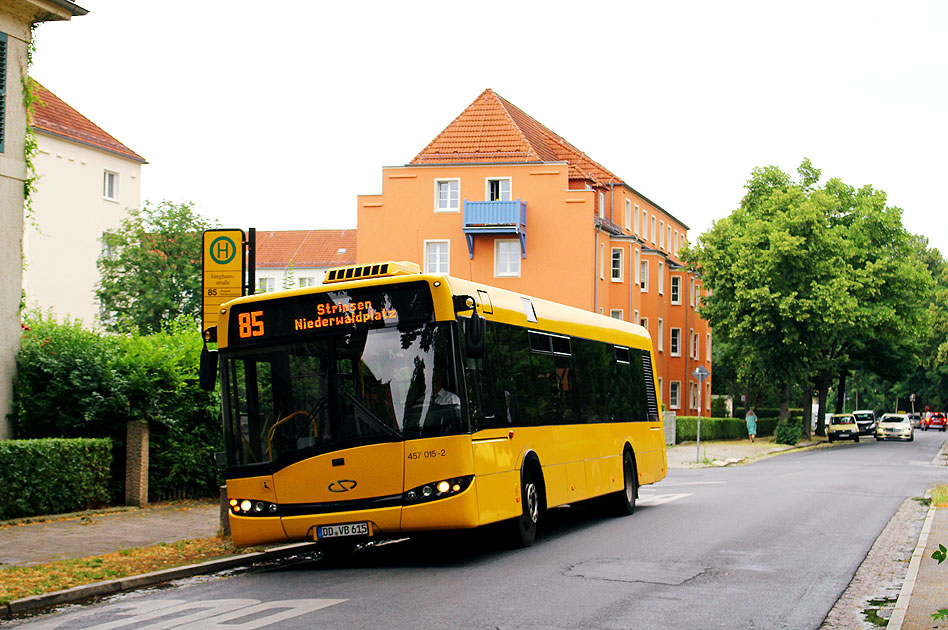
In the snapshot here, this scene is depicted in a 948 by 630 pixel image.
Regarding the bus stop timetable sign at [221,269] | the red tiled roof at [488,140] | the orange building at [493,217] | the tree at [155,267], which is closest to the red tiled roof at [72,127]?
the tree at [155,267]

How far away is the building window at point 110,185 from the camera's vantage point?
2287 inches

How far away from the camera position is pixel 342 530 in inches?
460

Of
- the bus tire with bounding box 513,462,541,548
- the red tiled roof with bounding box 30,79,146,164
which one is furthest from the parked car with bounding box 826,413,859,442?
the bus tire with bounding box 513,462,541,548

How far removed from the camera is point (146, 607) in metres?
9.55

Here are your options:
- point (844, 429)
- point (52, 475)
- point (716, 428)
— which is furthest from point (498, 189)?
point (52, 475)

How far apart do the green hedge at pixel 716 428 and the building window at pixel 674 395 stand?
17.4ft

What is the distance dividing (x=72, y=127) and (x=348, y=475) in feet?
163

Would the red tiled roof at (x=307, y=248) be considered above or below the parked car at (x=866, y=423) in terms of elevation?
above

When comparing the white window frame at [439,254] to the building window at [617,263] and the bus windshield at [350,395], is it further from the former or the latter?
the bus windshield at [350,395]

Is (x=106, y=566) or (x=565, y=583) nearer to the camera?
(x=565, y=583)

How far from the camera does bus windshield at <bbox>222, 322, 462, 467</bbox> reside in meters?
11.7

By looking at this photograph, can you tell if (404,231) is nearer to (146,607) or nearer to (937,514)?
(937,514)

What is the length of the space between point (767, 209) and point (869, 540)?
48621mm

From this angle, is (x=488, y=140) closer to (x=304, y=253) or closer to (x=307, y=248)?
(x=304, y=253)
